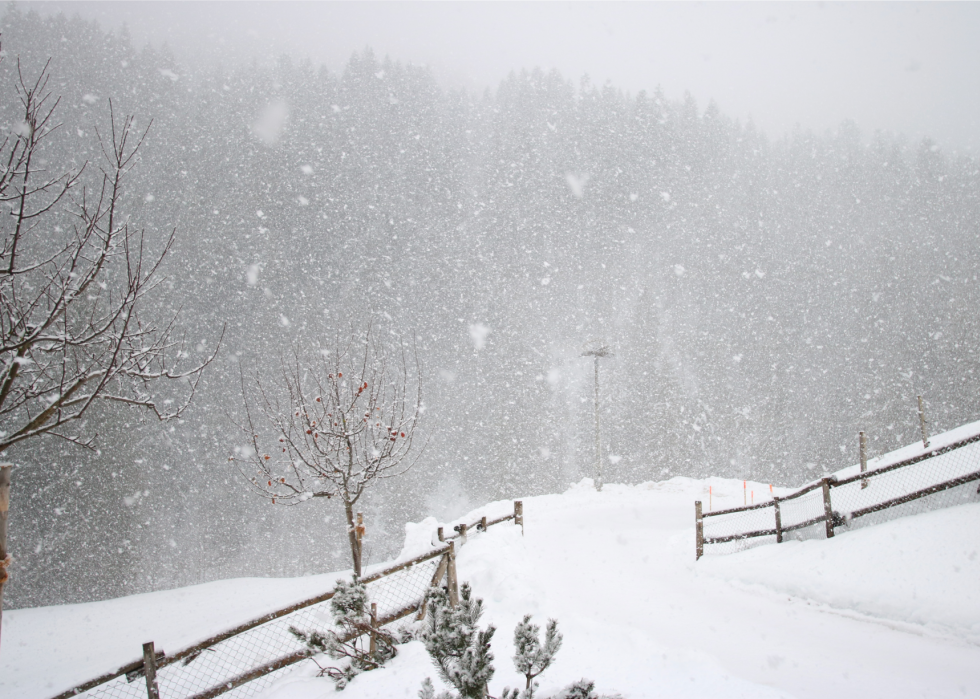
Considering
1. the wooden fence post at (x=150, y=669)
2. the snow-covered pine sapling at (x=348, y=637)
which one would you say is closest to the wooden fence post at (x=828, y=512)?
the snow-covered pine sapling at (x=348, y=637)

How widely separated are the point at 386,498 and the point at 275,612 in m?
34.0

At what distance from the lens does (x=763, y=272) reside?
2361 inches

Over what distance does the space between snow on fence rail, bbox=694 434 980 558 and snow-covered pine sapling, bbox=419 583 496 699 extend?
792cm

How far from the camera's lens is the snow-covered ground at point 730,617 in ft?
17.0

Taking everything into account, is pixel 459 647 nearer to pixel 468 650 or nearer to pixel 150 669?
pixel 468 650

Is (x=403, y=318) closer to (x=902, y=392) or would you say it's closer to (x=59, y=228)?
(x=59, y=228)

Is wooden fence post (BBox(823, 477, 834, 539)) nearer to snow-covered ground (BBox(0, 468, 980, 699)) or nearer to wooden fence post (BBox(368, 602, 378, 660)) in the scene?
snow-covered ground (BBox(0, 468, 980, 699))

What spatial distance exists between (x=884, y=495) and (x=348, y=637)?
10005 mm

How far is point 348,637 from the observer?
570 centimetres

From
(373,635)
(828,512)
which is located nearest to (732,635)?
(828,512)

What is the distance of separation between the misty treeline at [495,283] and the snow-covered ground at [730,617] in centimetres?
2305

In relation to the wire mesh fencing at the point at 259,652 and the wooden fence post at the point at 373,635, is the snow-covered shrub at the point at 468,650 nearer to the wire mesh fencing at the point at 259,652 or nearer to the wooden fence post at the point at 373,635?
the wooden fence post at the point at 373,635

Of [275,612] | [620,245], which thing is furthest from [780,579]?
[620,245]

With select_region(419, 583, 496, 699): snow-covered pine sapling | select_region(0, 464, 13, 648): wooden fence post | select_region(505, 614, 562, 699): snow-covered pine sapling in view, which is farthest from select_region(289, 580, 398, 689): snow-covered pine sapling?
select_region(505, 614, 562, 699): snow-covered pine sapling
